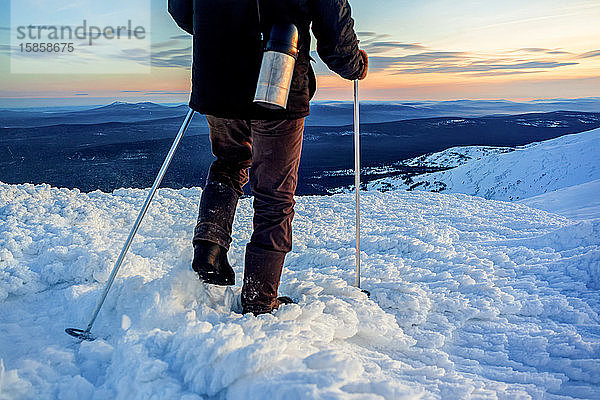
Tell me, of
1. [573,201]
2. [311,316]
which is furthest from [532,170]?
[311,316]

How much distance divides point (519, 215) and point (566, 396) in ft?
12.5

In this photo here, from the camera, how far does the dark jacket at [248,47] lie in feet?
6.49

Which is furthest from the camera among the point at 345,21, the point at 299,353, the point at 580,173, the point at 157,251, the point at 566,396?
the point at 580,173

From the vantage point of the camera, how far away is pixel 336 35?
2.05 m

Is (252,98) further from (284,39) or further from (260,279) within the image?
(260,279)

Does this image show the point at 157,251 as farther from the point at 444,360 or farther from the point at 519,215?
the point at 519,215

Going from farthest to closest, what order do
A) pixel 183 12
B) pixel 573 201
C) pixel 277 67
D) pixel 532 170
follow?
pixel 532 170 < pixel 573 201 < pixel 183 12 < pixel 277 67

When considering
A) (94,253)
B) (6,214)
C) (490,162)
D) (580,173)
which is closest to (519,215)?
(94,253)

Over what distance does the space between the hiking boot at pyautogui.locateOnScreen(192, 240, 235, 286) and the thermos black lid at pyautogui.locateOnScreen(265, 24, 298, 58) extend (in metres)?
1.00

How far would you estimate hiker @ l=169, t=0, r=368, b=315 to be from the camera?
78.8 inches

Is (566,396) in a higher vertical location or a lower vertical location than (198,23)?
lower

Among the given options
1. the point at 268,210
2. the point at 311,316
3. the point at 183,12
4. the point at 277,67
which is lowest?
the point at 311,316

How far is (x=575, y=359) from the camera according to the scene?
221cm

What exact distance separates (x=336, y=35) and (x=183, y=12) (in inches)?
32.8
